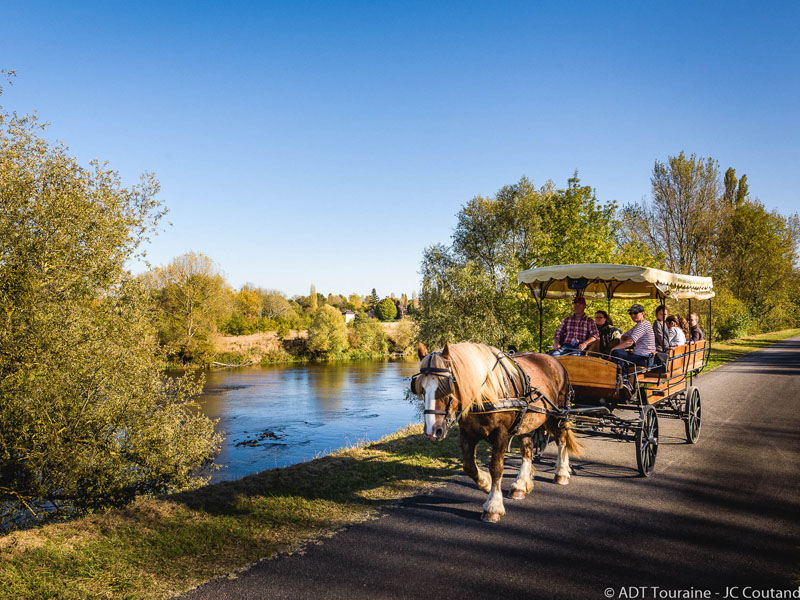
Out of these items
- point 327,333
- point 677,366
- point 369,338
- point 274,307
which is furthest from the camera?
point 274,307

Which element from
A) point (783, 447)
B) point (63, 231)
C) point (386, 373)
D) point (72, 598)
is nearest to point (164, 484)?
point (63, 231)

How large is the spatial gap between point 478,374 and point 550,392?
1.64 meters

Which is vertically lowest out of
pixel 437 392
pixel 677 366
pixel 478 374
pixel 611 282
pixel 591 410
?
pixel 591 410

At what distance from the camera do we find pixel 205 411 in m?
23.5

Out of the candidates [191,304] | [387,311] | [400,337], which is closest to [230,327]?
[191,304]

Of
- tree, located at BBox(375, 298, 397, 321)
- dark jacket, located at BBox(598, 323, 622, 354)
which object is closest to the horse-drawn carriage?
dark jacket, located at BBox(598, 323, 622, 354)

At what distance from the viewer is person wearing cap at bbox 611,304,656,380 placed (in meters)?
7.38

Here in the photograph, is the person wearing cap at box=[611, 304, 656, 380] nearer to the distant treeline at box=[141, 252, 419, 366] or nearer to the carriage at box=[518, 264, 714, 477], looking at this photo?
the carriage at box=[518, 264, 714, 477]

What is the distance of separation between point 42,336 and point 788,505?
38.6 ft

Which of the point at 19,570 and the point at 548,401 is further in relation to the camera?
the point at 548,401

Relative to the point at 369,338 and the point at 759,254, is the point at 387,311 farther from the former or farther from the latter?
the point at 759,254

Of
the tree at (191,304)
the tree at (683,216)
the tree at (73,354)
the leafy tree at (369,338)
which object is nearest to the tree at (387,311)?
the leafy tree at (369,338)

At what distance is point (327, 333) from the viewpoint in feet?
184

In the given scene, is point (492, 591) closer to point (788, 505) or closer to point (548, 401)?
point (548, 401)
